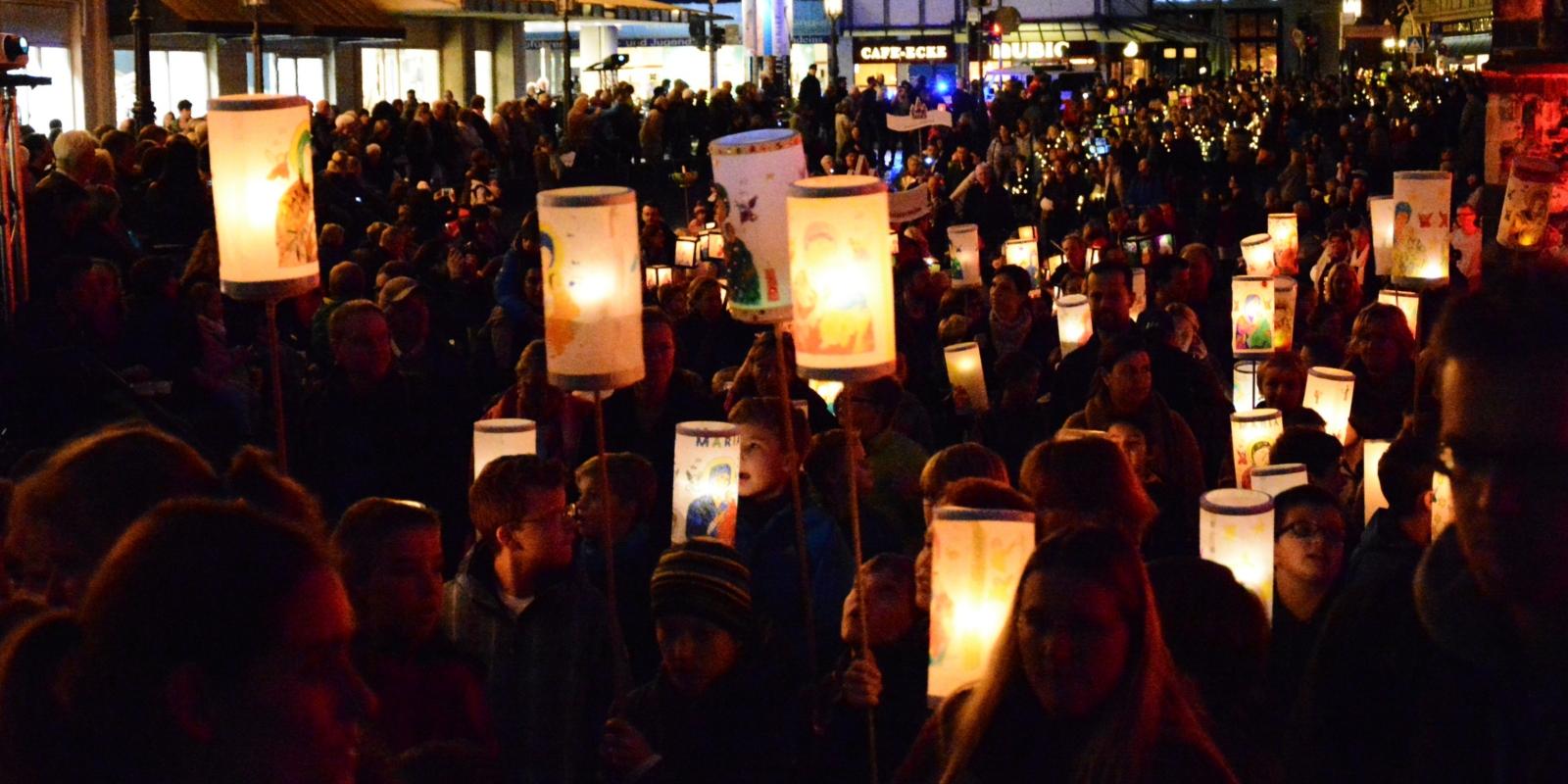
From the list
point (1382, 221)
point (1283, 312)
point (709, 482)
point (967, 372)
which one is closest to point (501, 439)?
point (709, 482)

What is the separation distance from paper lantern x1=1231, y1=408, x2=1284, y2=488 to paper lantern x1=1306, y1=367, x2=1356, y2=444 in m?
0.74

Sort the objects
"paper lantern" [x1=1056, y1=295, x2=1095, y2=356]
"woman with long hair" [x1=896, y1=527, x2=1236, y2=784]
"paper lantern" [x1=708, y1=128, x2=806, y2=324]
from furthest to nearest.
Result: "paper lantern" [x1=1056, y1=295, x2=1095, y2=356], "paper lantern" [x1=708, y1=128, x2=806, y2=324], "woman with long hair" [x1=896, y1=527, x2=1236, y2=784]

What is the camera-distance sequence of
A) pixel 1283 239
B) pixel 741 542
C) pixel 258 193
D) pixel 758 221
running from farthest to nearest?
pixel 1283 239 → pixel 741 542 → pixel 758 221 → pixel 258 193

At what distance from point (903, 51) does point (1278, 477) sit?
46100mm

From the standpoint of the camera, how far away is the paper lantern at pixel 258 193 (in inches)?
219

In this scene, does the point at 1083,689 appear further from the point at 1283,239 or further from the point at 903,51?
the point at 903,51

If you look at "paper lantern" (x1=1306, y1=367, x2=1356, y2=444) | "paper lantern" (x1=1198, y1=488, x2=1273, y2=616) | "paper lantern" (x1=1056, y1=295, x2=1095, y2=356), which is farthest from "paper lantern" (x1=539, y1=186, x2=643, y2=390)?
"paper lantern" (x1=1056, y1=295, x2=1095, y2=356)

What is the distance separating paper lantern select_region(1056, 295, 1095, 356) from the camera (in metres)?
10.1

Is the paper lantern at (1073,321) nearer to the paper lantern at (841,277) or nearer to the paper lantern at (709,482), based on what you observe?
the paper lantern at (709,482)

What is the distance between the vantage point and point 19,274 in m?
8.81

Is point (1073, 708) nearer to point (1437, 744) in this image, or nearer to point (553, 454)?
point (1437, 744)

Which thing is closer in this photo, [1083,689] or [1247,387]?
[1083,689]

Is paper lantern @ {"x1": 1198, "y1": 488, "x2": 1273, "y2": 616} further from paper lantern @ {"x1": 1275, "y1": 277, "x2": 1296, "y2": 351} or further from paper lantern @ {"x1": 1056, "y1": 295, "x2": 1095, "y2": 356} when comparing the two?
paper lantern @ {"x1": 1275, "y1": 277, "x2": 1296, "y2": 351}

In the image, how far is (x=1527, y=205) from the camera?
10.3m
